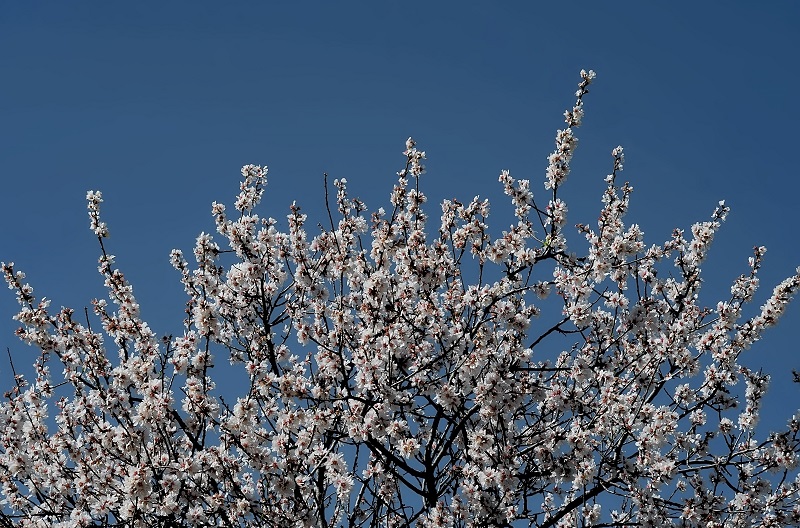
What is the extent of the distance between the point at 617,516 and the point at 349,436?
13.6 feet

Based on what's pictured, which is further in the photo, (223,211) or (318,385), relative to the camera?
(223,211)

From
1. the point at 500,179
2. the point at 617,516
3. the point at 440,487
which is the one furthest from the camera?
the point at 617,516

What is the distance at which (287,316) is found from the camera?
9.24 metres

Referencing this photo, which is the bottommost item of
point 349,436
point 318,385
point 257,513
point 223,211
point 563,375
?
point 257,513

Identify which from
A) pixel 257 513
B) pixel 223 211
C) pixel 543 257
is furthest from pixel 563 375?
pixel 223 211

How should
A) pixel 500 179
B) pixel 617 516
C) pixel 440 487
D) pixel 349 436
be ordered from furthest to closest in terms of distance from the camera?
pixel 617 516, pixel 500 179, pixel 440 487, pixel 349 436

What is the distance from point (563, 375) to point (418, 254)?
88.8 inches

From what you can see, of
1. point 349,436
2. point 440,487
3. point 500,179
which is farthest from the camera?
point 500,179

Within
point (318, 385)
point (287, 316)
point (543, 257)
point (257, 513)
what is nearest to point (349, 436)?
point (318, 385)

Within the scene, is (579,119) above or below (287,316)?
above

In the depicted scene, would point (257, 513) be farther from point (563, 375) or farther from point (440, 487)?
point (563, 375)

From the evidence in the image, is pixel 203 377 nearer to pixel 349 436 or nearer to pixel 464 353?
pixel 349 436

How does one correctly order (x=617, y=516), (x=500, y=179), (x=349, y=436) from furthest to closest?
(x=617, y=516) → (x=500, y=179) → (x=349, y=436)

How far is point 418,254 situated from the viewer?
8758 mm
